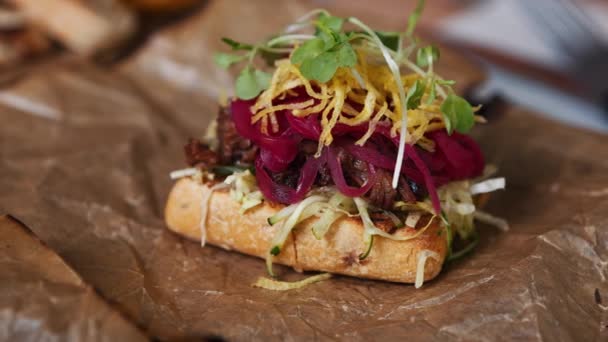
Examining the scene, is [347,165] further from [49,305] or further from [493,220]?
[49,305]

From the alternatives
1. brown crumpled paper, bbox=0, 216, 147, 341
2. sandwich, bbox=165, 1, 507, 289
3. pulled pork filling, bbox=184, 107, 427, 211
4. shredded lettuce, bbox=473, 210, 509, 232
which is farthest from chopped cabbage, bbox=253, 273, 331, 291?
shredded lettuce, bbox=473, 210, 509, 232

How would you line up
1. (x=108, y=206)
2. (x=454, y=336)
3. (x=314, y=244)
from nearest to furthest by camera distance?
(x=454, y=336) → (x=314, y=244) → (x=108, y=206)

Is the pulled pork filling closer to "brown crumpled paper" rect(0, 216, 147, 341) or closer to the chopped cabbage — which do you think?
the chopped cabbage

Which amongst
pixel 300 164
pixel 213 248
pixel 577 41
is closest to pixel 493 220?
pixel 300 164

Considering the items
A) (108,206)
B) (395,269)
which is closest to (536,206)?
(395,269)

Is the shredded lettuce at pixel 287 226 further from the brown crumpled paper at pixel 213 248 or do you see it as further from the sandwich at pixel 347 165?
the brown crumpled paper at pixel 213 248

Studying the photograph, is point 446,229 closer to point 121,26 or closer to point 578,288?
point 578,288

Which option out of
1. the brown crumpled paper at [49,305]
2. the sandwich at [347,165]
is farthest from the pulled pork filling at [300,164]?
the brown crumpled paper at [49,305]
